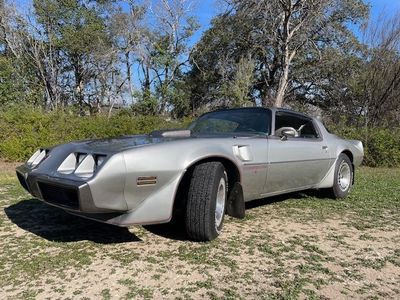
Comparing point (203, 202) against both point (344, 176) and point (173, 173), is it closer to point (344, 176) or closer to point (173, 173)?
point (173, 173)

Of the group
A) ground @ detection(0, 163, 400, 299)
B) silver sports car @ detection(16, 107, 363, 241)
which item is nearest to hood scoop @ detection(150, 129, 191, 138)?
silver sports car @ detection(16, 107, 363, 241)

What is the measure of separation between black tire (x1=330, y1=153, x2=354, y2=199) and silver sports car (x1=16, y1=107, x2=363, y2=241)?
3.75ft

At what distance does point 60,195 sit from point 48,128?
8.58 metres

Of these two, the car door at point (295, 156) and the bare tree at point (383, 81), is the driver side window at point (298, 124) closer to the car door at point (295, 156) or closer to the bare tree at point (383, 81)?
the car door at point (295, 156)

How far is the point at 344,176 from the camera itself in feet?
19.8

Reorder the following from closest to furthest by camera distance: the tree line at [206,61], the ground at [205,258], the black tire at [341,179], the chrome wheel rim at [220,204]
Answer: the ground at [205,258] < the chrome wheel rim at [220,204] < the black tire at [341,179] < the tree line at [206,61]

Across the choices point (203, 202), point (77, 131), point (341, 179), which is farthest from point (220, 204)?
point (77, 131)

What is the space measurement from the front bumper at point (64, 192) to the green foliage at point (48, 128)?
25.4 ft

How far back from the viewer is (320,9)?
779 inches

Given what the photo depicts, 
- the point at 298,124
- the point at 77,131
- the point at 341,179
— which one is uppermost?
the point at 298,124

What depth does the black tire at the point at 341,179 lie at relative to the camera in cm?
573

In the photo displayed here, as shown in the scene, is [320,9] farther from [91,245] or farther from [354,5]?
[91,245]

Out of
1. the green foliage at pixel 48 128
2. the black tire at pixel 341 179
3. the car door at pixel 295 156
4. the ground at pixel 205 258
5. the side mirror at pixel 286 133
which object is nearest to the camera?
the ground at pixel 205 258

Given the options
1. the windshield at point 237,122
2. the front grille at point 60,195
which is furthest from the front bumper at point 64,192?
the windshield at point 237,122
